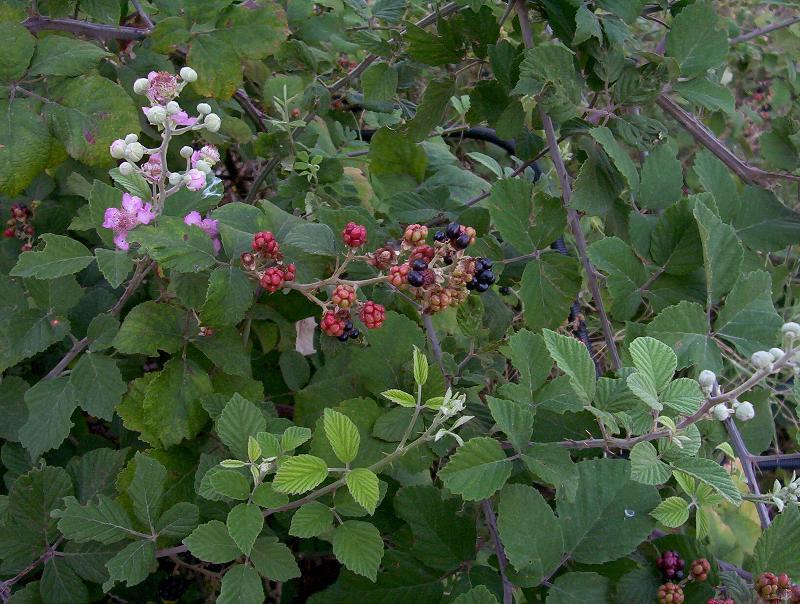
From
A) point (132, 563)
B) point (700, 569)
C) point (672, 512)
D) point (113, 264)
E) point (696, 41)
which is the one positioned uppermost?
point (696, 41)

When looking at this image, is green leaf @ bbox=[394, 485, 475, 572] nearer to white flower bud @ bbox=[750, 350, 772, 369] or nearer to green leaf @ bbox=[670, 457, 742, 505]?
green leaf @ bbox=[670, 457, 742, 505]

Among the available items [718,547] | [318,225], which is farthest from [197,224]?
[718,547]

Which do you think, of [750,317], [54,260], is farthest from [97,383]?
[750,317]

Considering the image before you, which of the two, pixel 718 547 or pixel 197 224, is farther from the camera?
pixel 718 547

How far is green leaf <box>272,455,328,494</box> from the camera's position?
767 mm

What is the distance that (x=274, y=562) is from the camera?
89 cm

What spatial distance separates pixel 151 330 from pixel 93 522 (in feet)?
0.93

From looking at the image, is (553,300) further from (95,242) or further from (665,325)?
(95,242)

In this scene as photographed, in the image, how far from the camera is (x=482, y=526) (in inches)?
44.8

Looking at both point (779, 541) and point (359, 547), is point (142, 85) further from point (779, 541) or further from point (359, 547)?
point (779, 541)

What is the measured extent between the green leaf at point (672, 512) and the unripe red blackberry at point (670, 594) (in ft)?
0.31

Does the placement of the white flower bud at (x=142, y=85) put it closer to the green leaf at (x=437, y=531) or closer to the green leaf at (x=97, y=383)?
the green leaf at (x=97, y=383)

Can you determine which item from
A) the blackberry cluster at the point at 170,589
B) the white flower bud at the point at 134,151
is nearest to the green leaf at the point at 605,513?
the white flower bud at the point at 134,151

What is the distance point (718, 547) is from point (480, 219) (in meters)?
0.78
